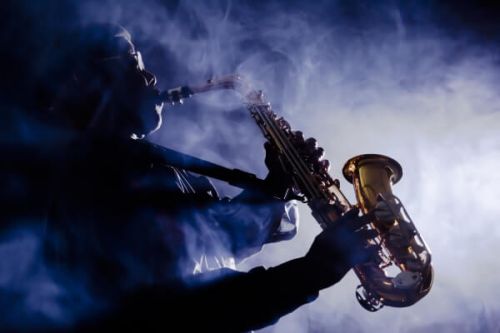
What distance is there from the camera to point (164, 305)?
2.39m

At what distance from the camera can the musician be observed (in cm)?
235

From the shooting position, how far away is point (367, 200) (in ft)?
11.9

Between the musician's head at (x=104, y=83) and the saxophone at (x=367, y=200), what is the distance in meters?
0.54

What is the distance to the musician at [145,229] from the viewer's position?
235 centimetres

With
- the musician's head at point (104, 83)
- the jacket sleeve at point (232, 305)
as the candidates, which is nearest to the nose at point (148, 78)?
the musician's head at point (104, 83)

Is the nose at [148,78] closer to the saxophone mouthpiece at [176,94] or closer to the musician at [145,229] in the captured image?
the musician at [145,229]

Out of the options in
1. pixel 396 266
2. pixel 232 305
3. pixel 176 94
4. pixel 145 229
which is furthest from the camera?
pixel 176 94

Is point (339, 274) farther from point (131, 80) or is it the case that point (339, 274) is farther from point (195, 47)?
point (195, 47)

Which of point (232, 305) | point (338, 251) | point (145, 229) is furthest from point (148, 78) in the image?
point (338, 251)

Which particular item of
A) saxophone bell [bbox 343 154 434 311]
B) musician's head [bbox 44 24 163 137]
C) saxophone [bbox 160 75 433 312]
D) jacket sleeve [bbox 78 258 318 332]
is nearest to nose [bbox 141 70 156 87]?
musician's head [bbox 44 24 163 137]

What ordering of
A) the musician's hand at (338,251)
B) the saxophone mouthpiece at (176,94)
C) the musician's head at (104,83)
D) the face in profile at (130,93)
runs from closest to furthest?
the musician's hand at (338,251)
the musician's head at (104,83)
the face in profile at (130,93)
the saxophone mouthpiece at (176,94)

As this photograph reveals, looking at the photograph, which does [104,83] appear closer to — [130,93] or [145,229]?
[130,93]

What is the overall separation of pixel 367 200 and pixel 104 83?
2781 millimetres

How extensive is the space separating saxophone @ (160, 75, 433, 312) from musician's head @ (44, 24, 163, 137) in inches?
21.2
